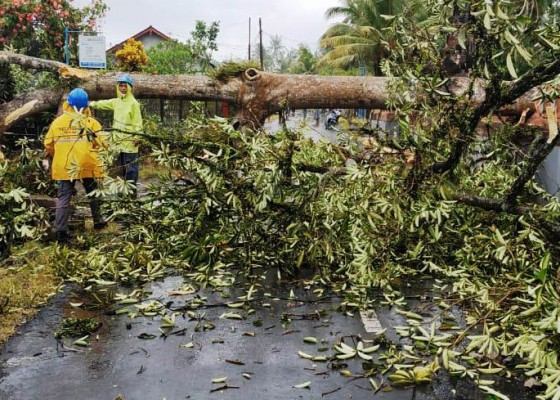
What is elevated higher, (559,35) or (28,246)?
(559,35)

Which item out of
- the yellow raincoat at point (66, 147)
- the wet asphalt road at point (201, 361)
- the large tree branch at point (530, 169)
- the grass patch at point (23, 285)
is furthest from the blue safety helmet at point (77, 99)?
the large tree branch at point (530, 169)

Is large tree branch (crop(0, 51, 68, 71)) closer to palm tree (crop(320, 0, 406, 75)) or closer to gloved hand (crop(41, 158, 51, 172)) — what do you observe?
gloved hand (crop(41, 158, 51, 172))

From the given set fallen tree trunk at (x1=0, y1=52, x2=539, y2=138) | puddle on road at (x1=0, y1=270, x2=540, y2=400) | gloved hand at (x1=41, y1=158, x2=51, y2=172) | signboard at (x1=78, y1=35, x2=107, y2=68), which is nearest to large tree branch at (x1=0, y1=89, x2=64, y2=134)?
fallen tree trunk at (x1=0, y1=52, x2=539, y2=138)

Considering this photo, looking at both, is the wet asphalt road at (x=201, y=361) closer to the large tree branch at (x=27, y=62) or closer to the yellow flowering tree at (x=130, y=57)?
the large tree branch at (x=27, y=62)

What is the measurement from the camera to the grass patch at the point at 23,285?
518cm

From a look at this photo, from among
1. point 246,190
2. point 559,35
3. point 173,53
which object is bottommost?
point 246,190

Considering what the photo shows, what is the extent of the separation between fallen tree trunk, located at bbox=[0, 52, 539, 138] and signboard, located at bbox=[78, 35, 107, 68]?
260 cm

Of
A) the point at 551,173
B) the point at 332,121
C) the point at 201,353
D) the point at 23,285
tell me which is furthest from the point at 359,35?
the point at 201,353

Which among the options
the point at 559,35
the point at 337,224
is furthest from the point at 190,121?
the point at 559,35

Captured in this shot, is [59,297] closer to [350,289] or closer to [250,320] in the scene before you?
[250,320]

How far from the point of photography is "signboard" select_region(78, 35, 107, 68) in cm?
1366

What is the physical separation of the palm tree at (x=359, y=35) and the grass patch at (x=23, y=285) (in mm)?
30078

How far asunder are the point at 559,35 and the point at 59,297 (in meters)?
4.80

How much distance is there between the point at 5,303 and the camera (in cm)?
526
